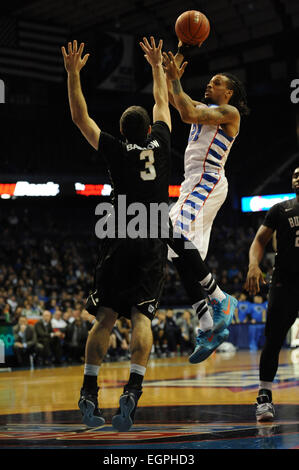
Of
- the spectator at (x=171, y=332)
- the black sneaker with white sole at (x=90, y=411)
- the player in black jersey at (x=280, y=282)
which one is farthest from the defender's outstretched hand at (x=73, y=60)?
the spectator at (x=171, y=332)

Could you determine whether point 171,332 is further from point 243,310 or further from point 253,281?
point 253,281

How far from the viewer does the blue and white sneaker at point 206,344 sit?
5598mm

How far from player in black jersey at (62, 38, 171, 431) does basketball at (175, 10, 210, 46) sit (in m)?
1.27

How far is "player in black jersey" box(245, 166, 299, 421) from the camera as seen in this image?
671 centimetres

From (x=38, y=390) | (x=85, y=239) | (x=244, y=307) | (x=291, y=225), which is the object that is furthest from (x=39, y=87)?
(x=291, y=225)

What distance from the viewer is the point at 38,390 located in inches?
408

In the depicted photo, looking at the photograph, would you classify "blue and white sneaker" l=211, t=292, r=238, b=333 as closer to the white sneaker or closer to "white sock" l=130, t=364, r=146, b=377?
"white sock" l=130, t=364, r=146, b=377

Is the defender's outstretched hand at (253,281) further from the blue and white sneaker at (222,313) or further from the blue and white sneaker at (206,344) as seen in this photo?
the blue and white sneaker at (206,344)

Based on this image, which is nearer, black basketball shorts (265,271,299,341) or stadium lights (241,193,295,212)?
black basketball shorts (265,271,299,341)

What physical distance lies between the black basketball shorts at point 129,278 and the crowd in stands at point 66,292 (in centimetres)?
1075

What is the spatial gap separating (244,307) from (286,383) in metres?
11.1

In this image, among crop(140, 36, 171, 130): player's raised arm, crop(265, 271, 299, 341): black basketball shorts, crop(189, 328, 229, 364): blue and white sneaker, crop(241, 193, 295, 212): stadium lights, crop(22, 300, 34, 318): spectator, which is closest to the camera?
crop(140, 36, 171, 130): player's raised arm

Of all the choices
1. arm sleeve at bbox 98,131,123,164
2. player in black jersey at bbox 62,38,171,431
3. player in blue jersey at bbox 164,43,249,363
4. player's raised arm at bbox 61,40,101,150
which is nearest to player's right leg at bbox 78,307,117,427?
player in black jersey at bbox 62,38,171,431

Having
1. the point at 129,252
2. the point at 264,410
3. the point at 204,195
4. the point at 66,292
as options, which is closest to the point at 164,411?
the point at 264,410
